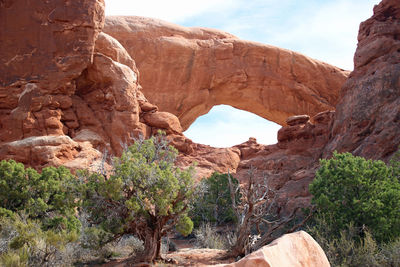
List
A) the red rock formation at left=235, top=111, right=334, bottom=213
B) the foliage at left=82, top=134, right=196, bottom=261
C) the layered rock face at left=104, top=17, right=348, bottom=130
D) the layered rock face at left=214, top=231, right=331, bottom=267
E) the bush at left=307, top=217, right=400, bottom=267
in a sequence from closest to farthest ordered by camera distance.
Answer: the layered rock face at left=214, top=231, right=331, bottom=267
the bush at left=307, top=217, right=400, bottom=267
the foliage at left=82, top=134, right=196, bottom=261
the red rock formation at left=235, top=111, right=334, bottom=213
the layered rock face at left=104, top=17, right=348, bottom=130

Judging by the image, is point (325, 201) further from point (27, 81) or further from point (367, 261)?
point (27, 81)

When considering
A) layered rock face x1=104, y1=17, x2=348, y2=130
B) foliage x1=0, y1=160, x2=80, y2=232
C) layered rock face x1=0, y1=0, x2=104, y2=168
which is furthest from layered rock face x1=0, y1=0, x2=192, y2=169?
layered rock face x1=104, y1=17, x2=348, y2=130

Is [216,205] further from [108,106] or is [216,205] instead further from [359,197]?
[108,106]

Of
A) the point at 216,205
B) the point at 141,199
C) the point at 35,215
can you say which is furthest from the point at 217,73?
the point at 141,199

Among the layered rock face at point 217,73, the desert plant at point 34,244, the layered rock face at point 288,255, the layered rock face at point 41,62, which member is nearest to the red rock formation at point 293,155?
the layered rock face at point 217,73

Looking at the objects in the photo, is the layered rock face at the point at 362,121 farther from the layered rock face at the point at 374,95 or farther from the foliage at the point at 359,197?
the foliage at the point at 359,197

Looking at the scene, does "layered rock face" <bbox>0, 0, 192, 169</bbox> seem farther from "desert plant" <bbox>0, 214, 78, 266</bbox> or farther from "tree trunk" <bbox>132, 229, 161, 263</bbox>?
"tree trunk" <bbox>132, 229, 161, 263</bbox>

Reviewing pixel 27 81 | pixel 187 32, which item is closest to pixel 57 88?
pixel 27 81

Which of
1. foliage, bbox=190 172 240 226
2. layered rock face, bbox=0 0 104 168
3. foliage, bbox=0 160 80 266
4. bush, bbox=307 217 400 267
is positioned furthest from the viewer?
layered rock face, bbox=0 0 104 168

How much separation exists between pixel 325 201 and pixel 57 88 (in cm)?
1582

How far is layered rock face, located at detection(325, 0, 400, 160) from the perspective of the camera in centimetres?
1897

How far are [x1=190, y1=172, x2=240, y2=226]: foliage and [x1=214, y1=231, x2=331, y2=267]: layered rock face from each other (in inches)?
521

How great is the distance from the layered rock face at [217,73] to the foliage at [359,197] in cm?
2046

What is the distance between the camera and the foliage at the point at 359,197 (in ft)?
42.0
